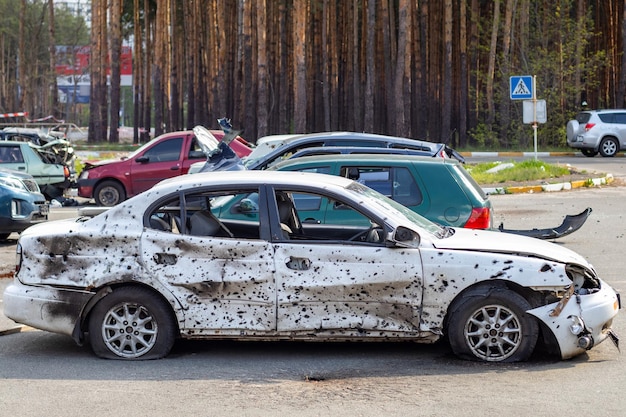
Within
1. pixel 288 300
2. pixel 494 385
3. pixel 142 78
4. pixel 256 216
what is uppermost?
pixel 142 78

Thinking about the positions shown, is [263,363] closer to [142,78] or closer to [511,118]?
[511,118]

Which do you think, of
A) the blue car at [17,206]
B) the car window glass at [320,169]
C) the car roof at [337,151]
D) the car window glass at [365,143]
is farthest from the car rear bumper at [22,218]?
the car window glass at [320,169]

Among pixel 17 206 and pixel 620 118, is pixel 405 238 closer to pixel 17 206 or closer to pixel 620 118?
pixel 17 206

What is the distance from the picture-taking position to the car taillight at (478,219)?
1086 cm

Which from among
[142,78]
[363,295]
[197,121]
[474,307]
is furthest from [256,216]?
[142,78]

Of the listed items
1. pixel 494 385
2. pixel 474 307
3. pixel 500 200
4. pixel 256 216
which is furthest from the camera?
pixel 500 200

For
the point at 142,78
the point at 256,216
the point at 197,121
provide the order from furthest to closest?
the point at 142,78 < the point at 197,121 < the point at 256,216

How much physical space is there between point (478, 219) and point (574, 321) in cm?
368

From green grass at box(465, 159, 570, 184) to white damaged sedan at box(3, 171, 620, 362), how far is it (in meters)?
16.0

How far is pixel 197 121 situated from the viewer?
160 feet

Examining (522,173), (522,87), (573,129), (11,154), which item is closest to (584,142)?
(573,129)

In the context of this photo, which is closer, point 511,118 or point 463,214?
point 463,214

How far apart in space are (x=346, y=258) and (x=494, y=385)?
4.65 feet

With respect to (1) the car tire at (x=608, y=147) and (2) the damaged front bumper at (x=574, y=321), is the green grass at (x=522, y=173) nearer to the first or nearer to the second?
(1) the car tire at (x=608, y=147)
